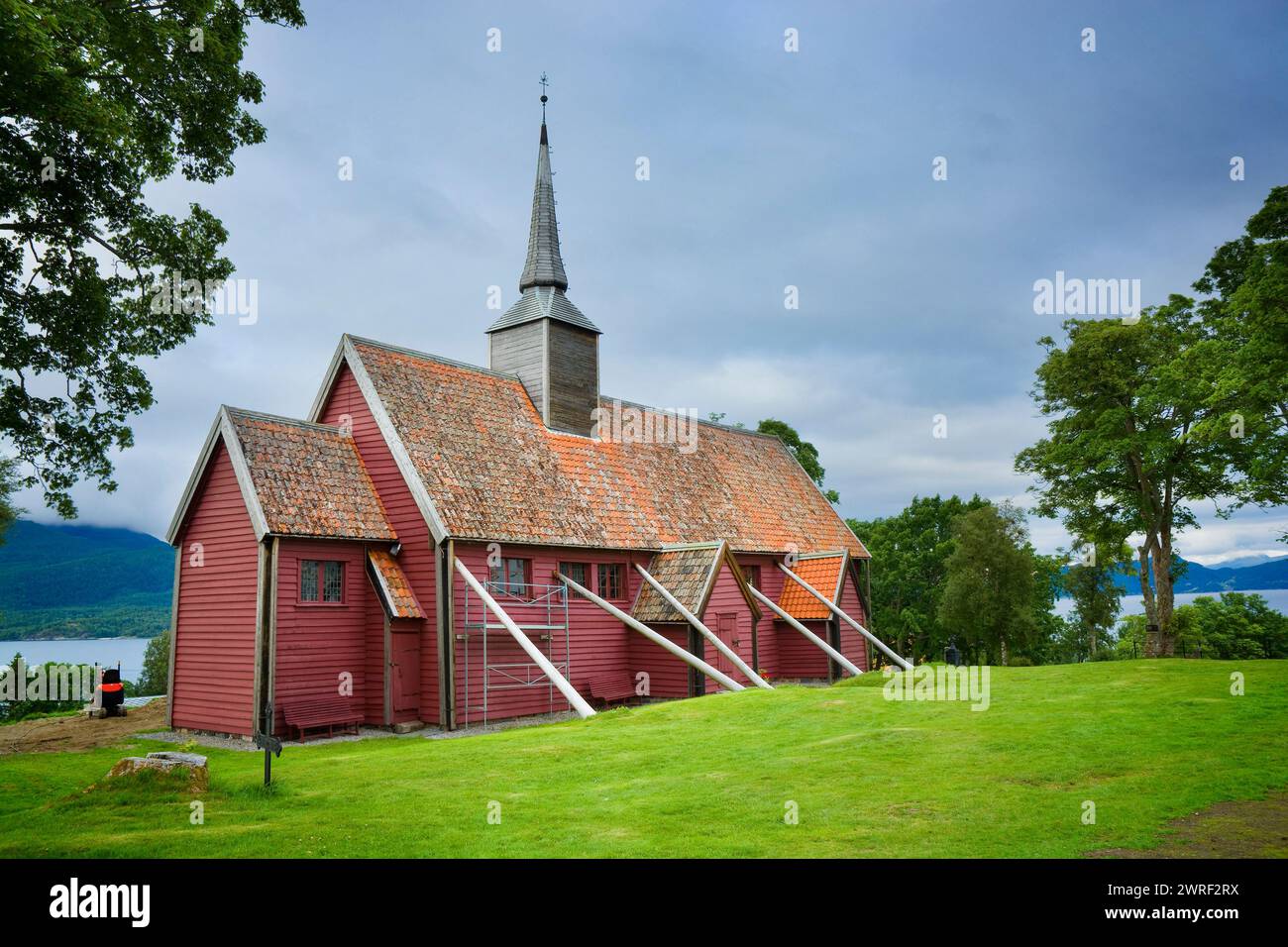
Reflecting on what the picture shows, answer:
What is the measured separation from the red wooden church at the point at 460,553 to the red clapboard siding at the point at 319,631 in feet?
0.15

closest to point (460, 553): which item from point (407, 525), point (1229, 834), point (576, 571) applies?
point (407, 525)

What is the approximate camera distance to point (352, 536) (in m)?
20.6

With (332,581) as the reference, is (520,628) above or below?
below

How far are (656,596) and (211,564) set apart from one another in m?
12.1

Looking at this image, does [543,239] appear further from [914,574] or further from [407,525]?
[914,574]

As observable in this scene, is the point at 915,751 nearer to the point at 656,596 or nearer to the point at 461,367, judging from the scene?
the point at 656,596

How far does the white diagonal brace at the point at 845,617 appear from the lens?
28612 mm

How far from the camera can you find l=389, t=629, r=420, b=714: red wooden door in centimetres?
2070

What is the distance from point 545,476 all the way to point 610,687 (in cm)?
653

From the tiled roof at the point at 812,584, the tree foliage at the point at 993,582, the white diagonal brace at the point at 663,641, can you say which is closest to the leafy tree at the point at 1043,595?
the tree foliage at the point at 993,582

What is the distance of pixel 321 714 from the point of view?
19.6 meters
